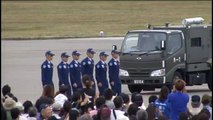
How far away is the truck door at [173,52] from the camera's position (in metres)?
24.7

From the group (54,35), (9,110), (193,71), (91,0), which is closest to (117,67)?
(193,71)

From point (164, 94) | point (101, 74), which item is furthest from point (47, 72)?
point (164, 94)

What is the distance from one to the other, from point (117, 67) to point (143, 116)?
11789 mm

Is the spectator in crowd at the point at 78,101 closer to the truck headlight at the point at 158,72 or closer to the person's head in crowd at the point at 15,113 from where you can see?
the person's head in crowd at the point at 15,113

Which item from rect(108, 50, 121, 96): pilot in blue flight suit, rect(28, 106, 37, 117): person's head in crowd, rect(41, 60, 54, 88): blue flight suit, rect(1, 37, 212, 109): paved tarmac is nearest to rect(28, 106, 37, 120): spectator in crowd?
rect(28, 106, 37, 117): person's head in crowd

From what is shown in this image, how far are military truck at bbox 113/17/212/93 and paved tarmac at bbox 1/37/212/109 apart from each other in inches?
21.7

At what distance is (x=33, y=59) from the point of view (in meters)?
36.5

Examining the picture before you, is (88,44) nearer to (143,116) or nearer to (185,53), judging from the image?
(185,53)

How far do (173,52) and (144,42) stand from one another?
887 millimetres

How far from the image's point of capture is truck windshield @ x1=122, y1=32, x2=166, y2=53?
24688mm

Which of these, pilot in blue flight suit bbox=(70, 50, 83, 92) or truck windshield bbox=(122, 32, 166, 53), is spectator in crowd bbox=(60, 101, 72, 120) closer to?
pilot in blue flight suit bbox=(70, 50, 83, 92)

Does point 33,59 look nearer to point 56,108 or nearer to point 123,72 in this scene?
point 123,72

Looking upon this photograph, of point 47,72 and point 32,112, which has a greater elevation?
point 32,112

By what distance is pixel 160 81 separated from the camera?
24531mm
